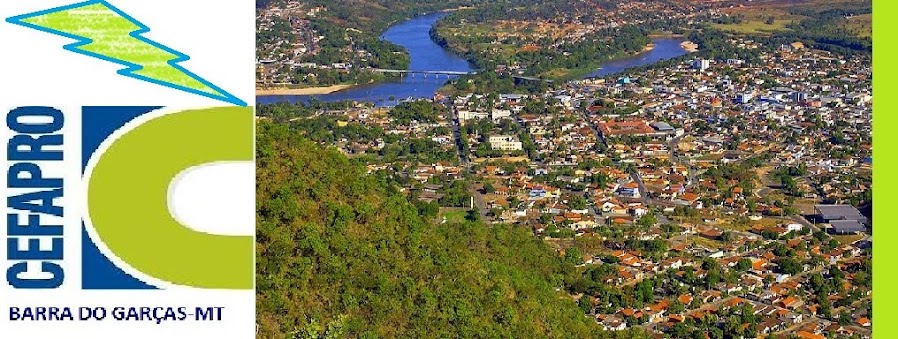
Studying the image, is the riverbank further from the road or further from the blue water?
the road

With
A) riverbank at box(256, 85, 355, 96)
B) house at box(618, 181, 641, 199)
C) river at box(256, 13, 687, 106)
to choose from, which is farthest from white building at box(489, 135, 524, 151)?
riverbank at box(256, 85, 355, 96)

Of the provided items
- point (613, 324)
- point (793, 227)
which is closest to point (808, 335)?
point (613, 324)

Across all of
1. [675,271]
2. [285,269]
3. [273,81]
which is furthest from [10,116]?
[273,81]

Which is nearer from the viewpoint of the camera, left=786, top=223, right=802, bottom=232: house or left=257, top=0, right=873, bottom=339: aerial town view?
left=257, top=0, right=873, bottom=339: aerial town view

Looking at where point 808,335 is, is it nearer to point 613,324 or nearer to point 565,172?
point 613,324

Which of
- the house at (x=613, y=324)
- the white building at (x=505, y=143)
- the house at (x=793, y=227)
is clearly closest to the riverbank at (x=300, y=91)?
the white building at (x=505, y=143)

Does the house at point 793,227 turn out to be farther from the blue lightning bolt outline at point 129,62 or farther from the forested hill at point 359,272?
the blue lightning bolt outline at point 129,62
